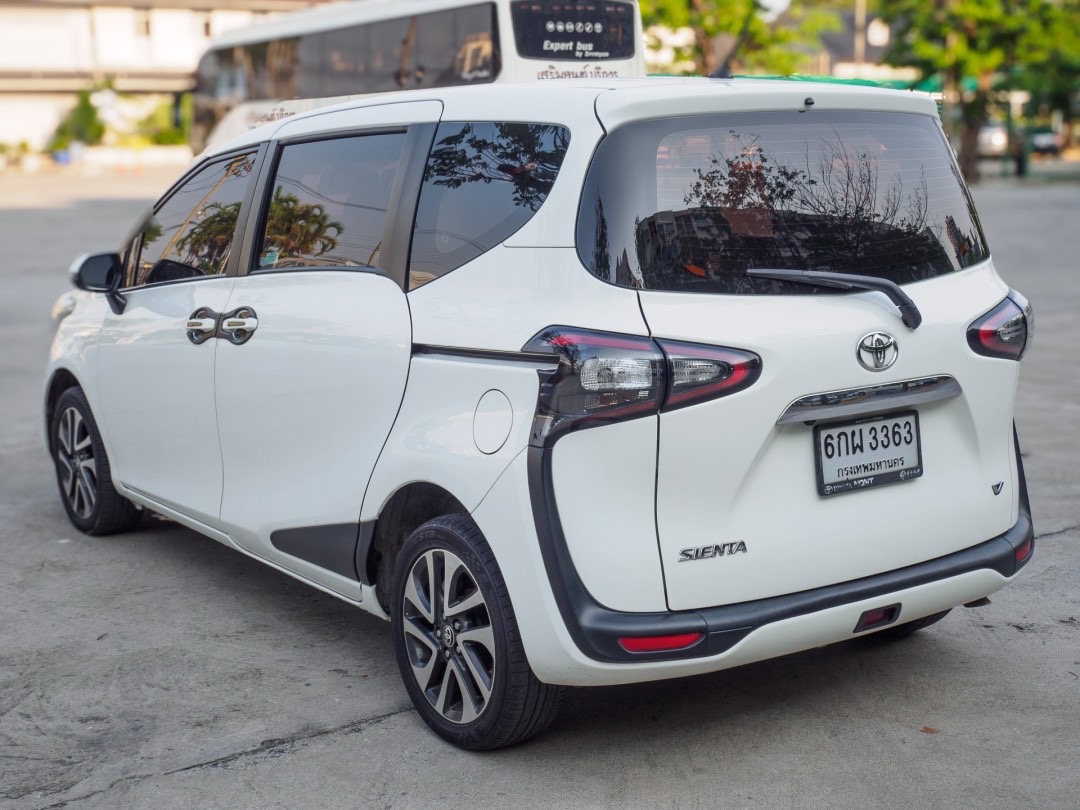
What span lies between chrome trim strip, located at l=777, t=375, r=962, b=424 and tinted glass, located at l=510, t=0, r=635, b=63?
13187 mm

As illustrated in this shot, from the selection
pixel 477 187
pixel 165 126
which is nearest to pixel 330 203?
pixel 477 187

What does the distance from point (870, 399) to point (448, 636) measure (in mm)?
1293

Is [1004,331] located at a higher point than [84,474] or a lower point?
higher

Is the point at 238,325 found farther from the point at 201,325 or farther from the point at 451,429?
the point at 451,429

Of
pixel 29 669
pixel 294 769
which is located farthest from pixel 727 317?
pixel 29 669

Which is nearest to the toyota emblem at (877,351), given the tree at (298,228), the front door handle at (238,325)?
the tree at (298,228)

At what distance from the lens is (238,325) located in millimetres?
4590

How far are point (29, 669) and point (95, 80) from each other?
68230 mm

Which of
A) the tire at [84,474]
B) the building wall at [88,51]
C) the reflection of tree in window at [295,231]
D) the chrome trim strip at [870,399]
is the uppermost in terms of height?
the building wall at [88,51]

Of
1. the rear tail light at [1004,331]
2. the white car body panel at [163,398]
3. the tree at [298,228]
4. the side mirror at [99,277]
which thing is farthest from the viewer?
the side mirror at [99,277]

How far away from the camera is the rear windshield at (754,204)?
341 cm

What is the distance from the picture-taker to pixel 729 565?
134 inches

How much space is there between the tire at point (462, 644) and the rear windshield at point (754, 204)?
845 millimetres

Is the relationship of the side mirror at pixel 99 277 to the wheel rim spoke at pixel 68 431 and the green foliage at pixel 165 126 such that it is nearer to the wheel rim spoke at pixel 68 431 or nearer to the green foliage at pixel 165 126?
the wheel rim spoke at pixel 68 431
